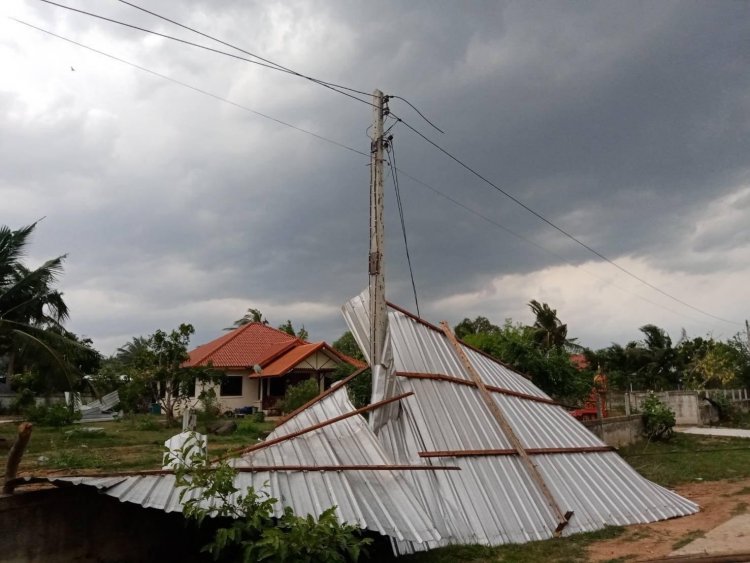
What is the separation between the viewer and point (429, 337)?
9289 millimetres

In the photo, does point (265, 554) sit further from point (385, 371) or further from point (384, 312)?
point (384, 312)

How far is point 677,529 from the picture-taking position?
767 centimetres

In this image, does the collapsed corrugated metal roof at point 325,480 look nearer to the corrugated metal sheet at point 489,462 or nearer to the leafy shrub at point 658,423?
the corrugated metal sheet at point 489,462

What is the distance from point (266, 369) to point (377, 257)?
17.4m

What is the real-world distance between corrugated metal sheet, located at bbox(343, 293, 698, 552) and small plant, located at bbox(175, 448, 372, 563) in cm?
122

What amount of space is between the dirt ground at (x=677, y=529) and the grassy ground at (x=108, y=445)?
6108mm

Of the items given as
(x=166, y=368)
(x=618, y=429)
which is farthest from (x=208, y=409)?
(x=618, y=429)

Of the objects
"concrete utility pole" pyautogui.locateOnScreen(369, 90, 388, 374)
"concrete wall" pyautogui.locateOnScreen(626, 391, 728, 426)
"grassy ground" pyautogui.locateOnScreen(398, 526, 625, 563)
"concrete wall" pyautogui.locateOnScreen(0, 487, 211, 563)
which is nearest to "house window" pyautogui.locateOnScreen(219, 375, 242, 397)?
"concrete wall" pyautogui.locateOnScreen(626, 391, 728, 426)

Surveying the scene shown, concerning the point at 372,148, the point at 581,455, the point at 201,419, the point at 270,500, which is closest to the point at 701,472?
the point at 581,455

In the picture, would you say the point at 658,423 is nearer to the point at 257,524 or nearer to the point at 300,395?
the point at 300,395

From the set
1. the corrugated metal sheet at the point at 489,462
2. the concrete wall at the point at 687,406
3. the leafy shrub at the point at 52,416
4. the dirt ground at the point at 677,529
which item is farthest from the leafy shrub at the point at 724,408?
the leafy shrub at the point at 52,416

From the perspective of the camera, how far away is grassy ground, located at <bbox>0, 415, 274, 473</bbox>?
32.4ft

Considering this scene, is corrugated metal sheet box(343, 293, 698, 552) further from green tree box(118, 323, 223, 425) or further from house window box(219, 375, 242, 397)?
house window box(219, 375, 242, 397)

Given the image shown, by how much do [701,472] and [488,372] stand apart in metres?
6.49
